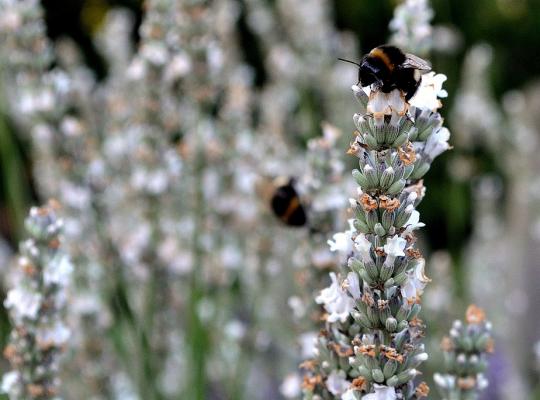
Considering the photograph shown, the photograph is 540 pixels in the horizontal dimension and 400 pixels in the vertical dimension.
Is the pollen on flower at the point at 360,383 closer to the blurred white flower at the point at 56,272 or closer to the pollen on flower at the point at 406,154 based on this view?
the pollen on flower at the point at 406,154

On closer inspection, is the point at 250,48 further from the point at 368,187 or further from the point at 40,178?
the point at 368,187

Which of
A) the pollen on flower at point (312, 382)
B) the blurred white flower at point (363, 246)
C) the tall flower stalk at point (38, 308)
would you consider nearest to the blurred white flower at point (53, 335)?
the tall flower stalk at point (38, 308)

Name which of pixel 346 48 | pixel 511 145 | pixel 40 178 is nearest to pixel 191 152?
pixel 40 178

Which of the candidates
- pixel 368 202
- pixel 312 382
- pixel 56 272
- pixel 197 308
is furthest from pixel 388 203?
pixel 197 308

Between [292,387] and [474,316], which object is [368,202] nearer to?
[474,316]

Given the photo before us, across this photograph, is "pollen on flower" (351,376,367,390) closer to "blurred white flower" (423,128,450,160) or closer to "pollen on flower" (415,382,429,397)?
"pollen on flower" (415,382,429,397)

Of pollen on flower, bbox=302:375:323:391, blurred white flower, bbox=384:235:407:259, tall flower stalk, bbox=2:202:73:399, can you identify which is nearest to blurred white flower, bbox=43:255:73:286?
tall flower stalk, bbox=2:202:73:399
